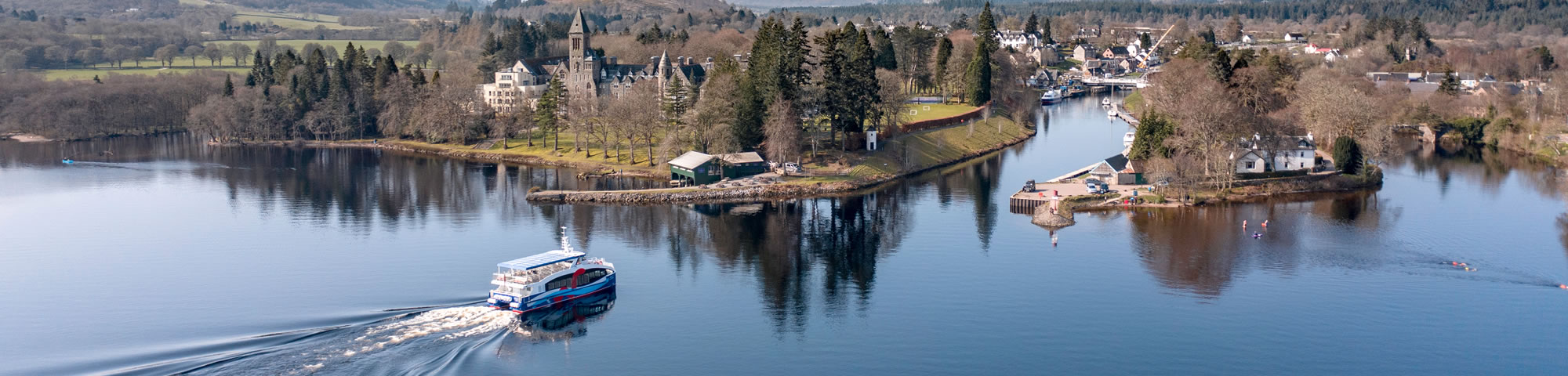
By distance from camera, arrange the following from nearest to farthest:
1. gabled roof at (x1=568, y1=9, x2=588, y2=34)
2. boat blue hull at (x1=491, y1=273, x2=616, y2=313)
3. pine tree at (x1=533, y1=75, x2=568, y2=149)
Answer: boat blue hull at (x1=491, y1=273, x2=616, y2=313) < pine tree at (x1=533, y1=75, x2=568, y2=149) < gabled roof at (x1=568, y1=9, x2=588, y2=34)

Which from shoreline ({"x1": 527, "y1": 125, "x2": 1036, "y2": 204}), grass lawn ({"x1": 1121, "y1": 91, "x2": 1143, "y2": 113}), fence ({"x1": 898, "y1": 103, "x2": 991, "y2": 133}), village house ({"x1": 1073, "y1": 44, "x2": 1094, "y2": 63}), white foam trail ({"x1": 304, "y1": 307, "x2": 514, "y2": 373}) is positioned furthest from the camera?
village house ({"x1": 1073, "y1": 44, "x2": 1094, "y2": 63})

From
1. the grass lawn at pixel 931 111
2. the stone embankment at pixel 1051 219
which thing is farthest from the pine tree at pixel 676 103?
the stone embankment at pixel 1051 219

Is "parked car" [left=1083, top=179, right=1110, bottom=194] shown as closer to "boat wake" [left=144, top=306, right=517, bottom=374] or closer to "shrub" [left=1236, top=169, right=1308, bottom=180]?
"shrub" [left=1236, top=169, right=1308, bottom=180]

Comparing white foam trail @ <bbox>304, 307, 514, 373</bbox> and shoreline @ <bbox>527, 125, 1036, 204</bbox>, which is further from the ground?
shoreline @ <bbox>527, 125, 1036, 204</bbox>

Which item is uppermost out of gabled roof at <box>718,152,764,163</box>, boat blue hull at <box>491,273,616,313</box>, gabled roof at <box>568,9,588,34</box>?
gabled roof at <box>568,9,588,34</box>

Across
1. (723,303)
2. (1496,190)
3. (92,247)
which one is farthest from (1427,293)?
(92,247)

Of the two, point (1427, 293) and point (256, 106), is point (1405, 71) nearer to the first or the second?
point (1427, 293)

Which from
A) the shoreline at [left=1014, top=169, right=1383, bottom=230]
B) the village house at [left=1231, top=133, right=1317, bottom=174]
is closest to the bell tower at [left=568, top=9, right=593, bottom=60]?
the shoreline at [left=1014, top=169, right=1383, bottom=230]

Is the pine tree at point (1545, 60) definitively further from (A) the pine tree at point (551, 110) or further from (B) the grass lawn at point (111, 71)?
(B) the grass lawn at point (111, 71)
